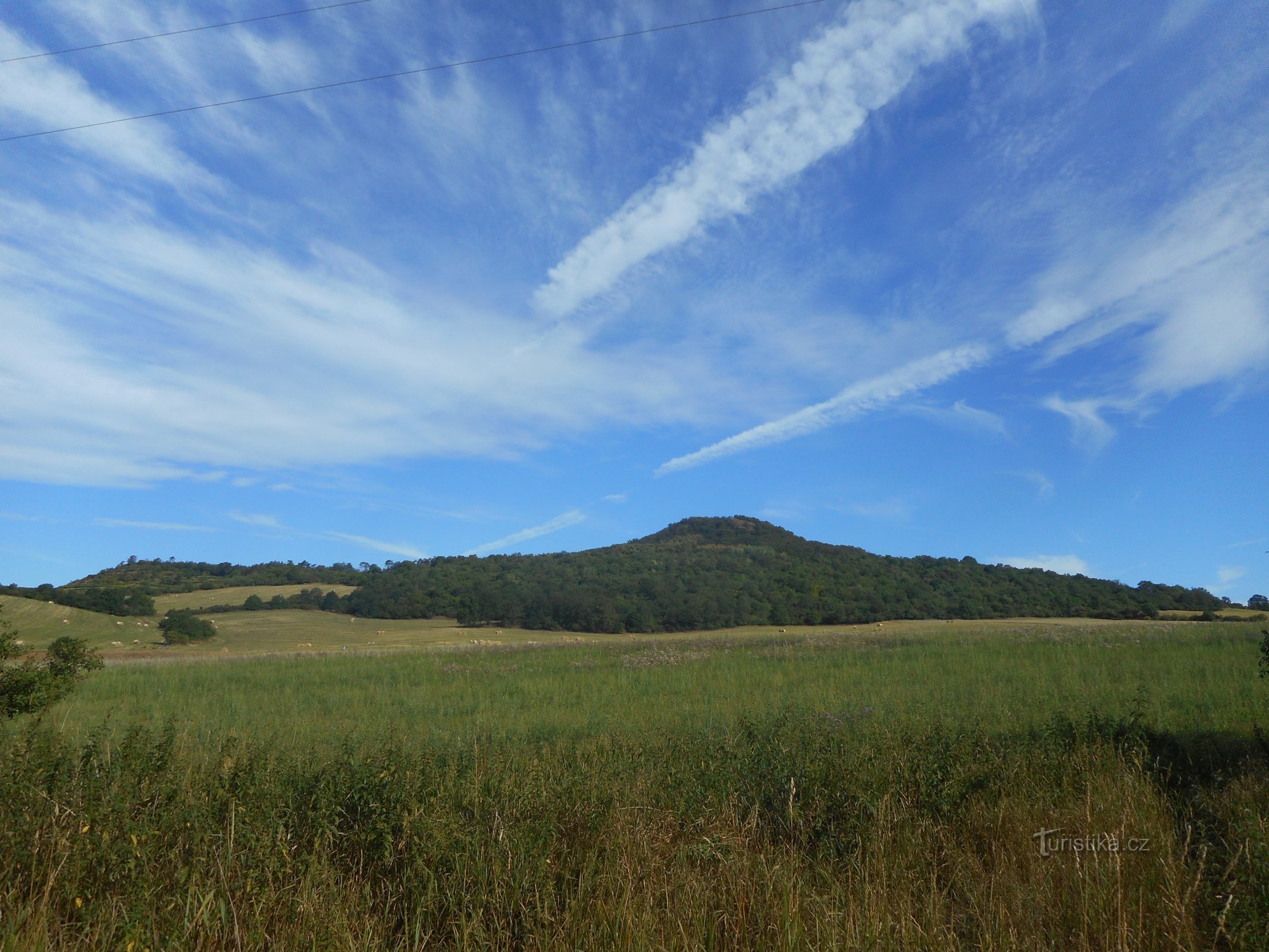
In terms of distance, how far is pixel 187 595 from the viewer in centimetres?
7906

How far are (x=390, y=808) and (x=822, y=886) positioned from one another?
9.52ft

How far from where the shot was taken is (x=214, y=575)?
326 ft

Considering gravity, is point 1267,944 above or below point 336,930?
above

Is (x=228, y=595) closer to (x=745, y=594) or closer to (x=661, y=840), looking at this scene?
(x=745, y=594)

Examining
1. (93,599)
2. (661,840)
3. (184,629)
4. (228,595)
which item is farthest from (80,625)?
(661,840)

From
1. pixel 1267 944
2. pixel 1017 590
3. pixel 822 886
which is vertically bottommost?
pixel 822 886

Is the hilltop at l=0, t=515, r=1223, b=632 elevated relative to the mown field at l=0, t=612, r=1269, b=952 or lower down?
elevated

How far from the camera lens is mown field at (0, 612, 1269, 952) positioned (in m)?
3.43

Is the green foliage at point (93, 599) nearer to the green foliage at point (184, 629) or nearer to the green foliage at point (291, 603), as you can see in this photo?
the green foliage at point (184, 629)

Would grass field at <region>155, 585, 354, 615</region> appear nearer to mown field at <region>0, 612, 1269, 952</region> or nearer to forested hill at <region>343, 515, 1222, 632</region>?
forested hill at <region>343, 515, 1222, 632</region>

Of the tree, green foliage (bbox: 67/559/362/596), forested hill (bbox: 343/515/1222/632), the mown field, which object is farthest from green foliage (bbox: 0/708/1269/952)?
green foliage (bbox: 67/559/362/596)

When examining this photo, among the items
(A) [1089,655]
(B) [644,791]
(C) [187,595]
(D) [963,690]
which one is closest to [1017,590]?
(A) [1089,655]

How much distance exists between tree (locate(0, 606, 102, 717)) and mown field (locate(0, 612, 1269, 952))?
2.80 ft

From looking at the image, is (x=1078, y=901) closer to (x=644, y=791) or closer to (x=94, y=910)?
(x=644, y=791)
